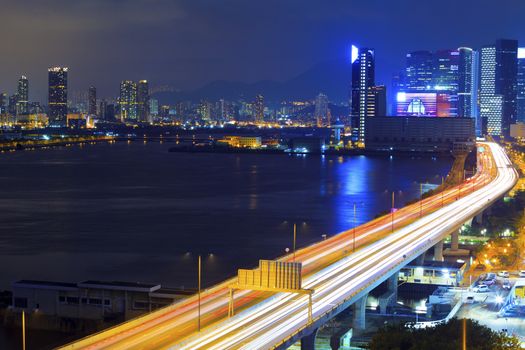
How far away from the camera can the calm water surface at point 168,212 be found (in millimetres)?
8906

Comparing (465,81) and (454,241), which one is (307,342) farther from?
(465,81)

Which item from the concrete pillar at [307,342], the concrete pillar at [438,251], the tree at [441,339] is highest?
the tree at [441,339]

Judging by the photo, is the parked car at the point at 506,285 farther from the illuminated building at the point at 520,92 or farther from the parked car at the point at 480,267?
the illuminated building at the point at 520,92

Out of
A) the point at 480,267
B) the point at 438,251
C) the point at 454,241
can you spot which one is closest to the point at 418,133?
the point at 454,241

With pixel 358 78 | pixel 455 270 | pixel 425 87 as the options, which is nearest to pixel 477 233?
pixel 455 270

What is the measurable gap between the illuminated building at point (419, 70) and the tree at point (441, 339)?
46.3 metres

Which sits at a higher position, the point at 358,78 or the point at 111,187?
the point at 358,78

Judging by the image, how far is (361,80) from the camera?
4522cm

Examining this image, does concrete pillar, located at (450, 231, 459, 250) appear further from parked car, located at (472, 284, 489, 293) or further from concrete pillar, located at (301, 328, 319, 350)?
concrete pillar, located at (301, 328, 319, 350)

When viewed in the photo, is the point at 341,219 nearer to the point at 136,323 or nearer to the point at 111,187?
the point at 111,187

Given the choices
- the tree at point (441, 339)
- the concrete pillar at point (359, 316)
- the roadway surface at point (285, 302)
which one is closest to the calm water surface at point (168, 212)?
the roadway surface at point (285, 302)

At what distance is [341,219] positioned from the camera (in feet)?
41.8

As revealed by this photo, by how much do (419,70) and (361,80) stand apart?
8085mm

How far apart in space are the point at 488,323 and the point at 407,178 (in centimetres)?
1578
